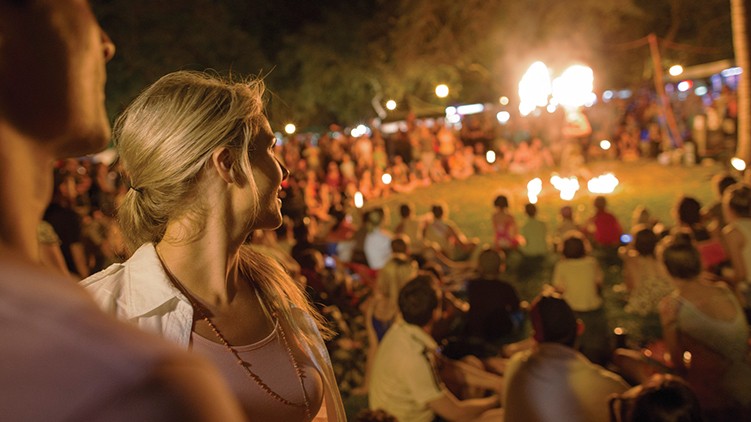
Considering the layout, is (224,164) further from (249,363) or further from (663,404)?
(663,404)

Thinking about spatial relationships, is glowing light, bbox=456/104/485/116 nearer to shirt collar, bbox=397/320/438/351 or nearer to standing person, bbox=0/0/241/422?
shirt collar, bbox=397/320/438/351

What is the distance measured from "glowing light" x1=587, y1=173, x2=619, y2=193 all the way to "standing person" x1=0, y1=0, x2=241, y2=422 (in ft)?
46.6

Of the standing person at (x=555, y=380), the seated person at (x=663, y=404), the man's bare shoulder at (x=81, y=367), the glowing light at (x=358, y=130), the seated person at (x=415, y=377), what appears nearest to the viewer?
the man's bare shoulder at (x=81, y=367)

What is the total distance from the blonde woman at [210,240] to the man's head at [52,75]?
0.84 meters

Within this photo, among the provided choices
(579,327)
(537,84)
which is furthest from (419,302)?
(537,84)

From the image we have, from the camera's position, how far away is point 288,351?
5.68ft

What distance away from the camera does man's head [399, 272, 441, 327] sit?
4.20m

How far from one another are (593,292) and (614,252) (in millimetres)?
3171

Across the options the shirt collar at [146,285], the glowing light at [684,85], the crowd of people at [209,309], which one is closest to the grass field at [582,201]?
the crowd of people at [209,309]

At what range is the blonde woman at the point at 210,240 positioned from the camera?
5.14 feet

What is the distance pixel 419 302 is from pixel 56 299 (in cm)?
376

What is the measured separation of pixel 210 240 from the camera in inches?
68.4

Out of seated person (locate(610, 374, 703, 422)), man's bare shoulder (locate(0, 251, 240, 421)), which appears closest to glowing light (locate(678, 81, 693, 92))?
A: seated person (locate(610, 374, 703, 422))

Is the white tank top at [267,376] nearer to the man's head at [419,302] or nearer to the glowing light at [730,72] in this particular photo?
the man's head at [419,302]
